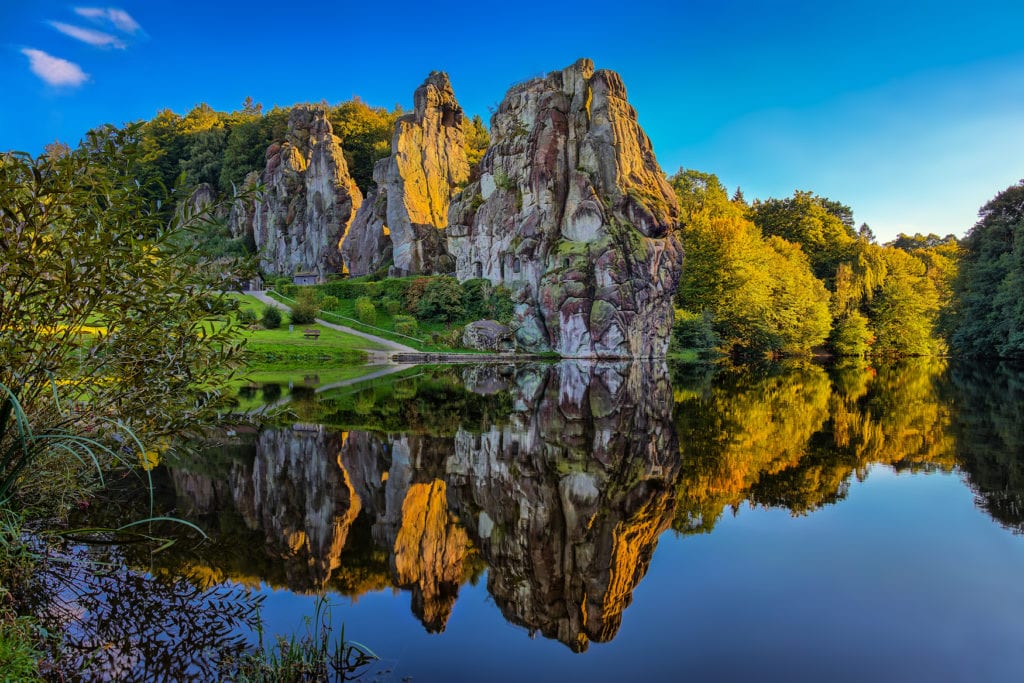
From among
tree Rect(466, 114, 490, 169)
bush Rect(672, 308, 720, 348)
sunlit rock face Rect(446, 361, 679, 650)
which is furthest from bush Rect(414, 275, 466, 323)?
sunlit rock face Rect(446, 361, 679, 650)

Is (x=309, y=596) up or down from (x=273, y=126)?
down

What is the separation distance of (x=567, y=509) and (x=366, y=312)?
49336mm

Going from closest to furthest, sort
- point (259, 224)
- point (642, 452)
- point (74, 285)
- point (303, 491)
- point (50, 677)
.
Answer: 1. point (50, 677)
2. point (74, 285)
3. point (303, 491)
4. point (642, 452)
5. point (259, 224)

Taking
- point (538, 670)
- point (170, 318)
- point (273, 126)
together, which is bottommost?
point (538, 670)

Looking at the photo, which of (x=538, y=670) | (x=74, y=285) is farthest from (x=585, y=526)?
(x=74, y=285)

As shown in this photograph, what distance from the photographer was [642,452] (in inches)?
481

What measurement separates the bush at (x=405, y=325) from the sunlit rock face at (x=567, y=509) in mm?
37422

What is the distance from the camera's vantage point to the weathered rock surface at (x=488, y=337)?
51.4m

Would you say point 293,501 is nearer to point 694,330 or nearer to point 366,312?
point 366,312

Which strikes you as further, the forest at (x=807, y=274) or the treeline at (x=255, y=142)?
the treeline at (x=255, y=142)

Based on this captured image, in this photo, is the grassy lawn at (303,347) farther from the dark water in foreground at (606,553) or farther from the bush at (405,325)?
the dark water in foreground at (606,553)

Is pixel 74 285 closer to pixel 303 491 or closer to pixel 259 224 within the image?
pixel 303 491

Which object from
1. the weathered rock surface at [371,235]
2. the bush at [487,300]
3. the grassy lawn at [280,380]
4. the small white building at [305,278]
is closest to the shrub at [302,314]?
the grassy lawn at [280,380]

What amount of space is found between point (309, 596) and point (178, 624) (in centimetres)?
117
